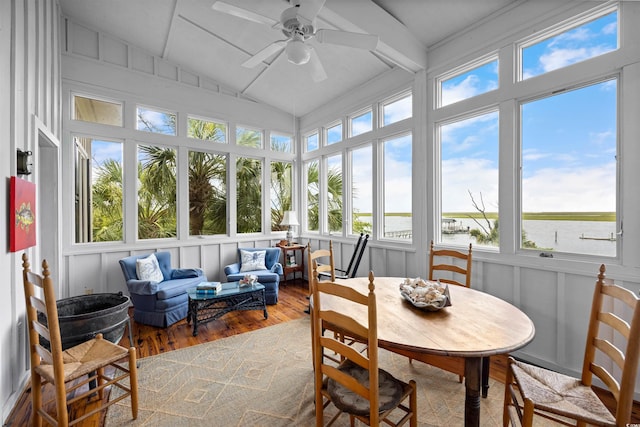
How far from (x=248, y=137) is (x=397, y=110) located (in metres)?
2.86

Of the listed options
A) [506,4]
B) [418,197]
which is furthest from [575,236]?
[506,4]

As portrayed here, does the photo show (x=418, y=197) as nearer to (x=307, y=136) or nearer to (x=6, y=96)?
(x=307, y=136)

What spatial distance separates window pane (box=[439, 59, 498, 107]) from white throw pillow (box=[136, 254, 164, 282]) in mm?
4279

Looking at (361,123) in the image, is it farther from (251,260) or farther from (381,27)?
(251,260)

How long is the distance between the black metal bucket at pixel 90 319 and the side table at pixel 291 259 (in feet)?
10.1

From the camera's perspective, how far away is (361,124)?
4828mm

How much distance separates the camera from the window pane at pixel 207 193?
16.5ft

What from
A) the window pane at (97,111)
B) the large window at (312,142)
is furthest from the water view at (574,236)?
the window pane at (97,111)

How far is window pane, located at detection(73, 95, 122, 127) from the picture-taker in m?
4.11

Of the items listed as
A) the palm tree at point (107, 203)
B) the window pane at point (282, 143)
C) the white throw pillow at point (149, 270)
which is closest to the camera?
the white throw pillow at point (149, 270)

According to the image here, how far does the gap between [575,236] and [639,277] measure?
488mm

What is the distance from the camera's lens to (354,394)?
153 cm

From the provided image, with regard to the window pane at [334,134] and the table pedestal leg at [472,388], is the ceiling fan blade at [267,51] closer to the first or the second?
the window pane at [334,134]

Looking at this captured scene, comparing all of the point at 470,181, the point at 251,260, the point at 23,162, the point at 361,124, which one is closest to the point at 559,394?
the point at 470,181
